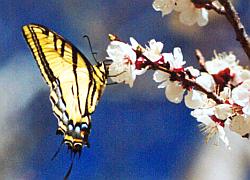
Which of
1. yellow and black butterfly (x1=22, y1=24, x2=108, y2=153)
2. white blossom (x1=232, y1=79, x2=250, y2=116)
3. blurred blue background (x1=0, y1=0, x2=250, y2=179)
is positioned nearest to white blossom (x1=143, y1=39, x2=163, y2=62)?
white blossom (x1=232, y1=79, x2=250, y2=116)

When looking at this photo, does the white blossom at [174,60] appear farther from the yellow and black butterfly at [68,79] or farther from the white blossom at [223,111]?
the yellow and black butterfly at [68,79]

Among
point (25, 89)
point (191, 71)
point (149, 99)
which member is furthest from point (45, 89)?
point (191, 71)

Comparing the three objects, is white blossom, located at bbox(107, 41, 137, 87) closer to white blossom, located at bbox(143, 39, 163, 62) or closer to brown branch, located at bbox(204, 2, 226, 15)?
white blossom, located at bbox(143, 39, 163, 62)

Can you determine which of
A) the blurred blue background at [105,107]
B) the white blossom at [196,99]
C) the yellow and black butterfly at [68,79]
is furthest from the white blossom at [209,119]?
the blurred blue background at [105,107]

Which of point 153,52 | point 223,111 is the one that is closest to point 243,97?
point 223,111

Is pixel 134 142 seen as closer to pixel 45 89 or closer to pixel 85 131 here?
pixel 85 131

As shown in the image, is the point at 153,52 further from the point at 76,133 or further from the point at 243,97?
the point at 76,133
